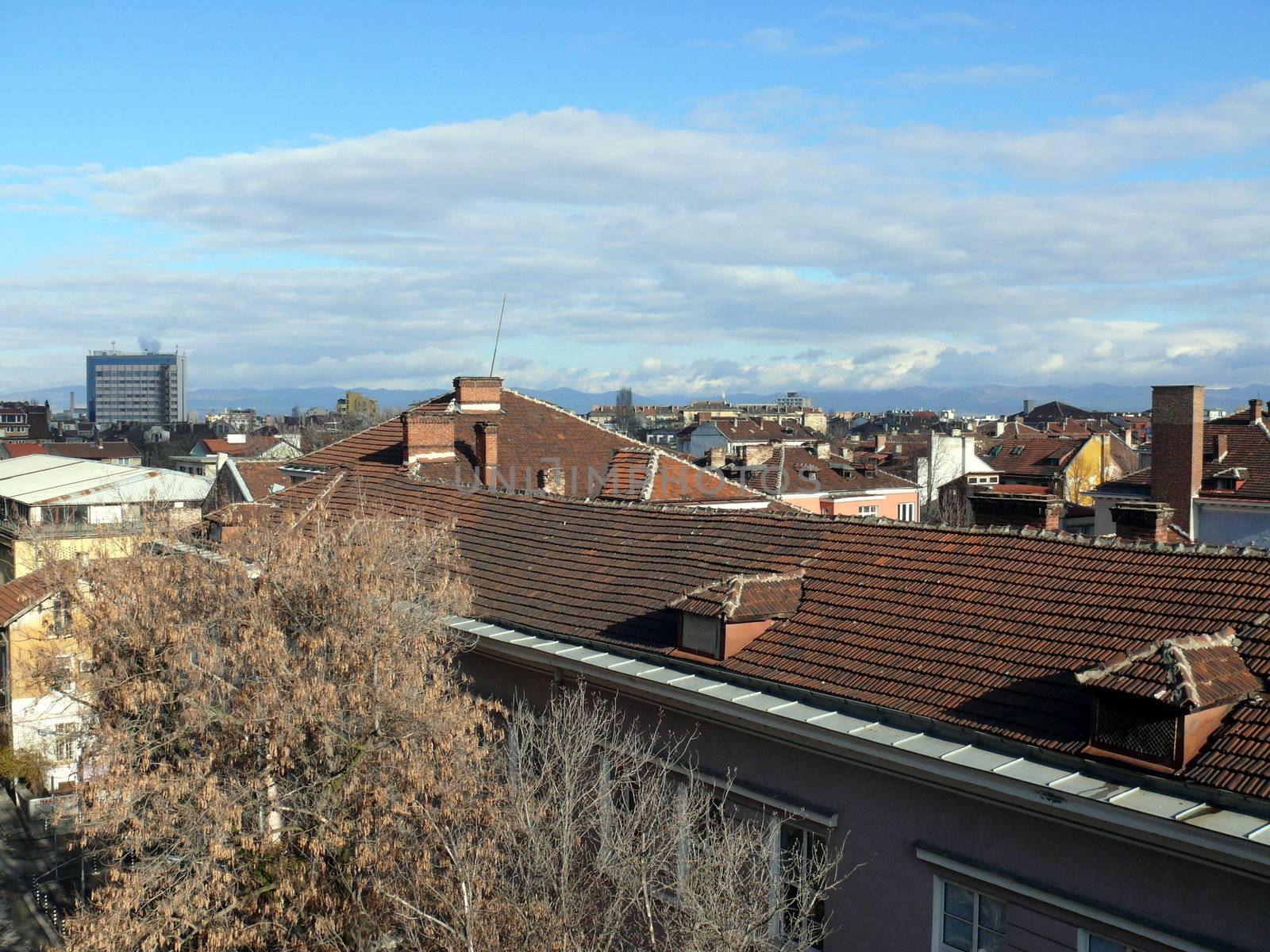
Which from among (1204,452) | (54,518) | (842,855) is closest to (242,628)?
(842,855)

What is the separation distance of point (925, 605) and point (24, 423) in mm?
144253

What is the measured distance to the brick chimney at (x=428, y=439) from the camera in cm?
2386

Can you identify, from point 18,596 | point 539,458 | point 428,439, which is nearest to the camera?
point 428,439

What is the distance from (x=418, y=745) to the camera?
33.6 feet

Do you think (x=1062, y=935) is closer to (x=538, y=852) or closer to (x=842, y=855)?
(x=842, y=855)

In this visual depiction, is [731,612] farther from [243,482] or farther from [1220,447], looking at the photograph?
[1220,447]

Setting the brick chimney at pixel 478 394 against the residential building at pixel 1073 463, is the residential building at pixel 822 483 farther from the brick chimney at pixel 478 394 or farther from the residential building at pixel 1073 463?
the brick chimney at pixel 478 394

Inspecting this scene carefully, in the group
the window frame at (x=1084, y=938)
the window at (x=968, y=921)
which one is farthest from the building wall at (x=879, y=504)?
the window frame at (x=1084, y=938)

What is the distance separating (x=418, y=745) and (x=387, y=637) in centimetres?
107

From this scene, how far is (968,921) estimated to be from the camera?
29.3ft

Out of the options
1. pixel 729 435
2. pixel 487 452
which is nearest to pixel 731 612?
pixel 487 452

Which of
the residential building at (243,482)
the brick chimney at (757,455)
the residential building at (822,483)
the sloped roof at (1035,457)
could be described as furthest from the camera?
the sloped roof at (1035,457)

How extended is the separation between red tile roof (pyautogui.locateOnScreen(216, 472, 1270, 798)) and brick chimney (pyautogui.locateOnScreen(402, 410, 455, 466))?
799 cm

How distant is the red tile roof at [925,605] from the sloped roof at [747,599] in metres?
0.16
